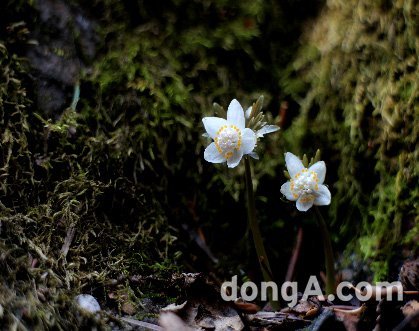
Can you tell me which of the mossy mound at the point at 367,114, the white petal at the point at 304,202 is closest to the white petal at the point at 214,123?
the white petal at the point at 304,202

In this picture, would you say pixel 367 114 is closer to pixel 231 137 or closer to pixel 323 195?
pixel 323 195

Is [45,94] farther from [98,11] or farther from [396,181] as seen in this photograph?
[396,181]

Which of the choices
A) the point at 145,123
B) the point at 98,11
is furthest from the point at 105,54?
the point at 145,123

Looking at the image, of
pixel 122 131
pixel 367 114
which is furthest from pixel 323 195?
pixel 122 131

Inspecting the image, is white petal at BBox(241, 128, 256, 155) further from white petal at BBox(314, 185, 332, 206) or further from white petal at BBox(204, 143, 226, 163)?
white petal at BBox(314, 185, 332, 206)

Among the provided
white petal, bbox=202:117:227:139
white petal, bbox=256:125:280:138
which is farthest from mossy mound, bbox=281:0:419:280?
white petal, bbox=202:117:227:139

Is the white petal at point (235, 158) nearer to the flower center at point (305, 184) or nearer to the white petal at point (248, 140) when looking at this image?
the white petal at point (248, 140)
